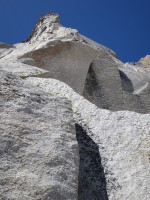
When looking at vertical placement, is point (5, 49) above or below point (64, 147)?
above

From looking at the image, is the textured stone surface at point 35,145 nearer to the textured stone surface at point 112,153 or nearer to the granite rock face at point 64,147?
the granite rock face at point 64,147

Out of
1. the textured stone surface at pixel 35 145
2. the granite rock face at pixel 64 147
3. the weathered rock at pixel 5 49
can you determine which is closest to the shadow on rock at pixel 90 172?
the granite rock face at pixel 64 147

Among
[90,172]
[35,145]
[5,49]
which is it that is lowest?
[90,172]

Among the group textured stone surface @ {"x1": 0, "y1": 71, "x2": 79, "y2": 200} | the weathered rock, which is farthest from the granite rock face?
the weathered rock

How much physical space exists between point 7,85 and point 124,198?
40.1 inches

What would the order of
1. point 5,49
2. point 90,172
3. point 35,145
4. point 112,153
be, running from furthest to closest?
point 5,49 → point 112,153 → point 90,172 → point 35,145

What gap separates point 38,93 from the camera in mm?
2596

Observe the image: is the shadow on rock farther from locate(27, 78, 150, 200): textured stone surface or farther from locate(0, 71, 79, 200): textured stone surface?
locate(0, 71, 79, 200): textured stone surface

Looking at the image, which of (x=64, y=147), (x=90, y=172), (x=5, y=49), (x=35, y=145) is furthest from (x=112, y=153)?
(x=5, y=49)

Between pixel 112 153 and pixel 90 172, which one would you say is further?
pixel 112 153

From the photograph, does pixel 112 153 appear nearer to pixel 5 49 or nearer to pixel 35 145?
pixel 35 145

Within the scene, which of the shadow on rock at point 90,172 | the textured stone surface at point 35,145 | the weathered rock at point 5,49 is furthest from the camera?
the weathered rock at point 5,49

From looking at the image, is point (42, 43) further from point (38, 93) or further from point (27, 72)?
point (38, 93)

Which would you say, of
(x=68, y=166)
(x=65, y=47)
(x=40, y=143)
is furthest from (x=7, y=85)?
(x=65, y=47)
